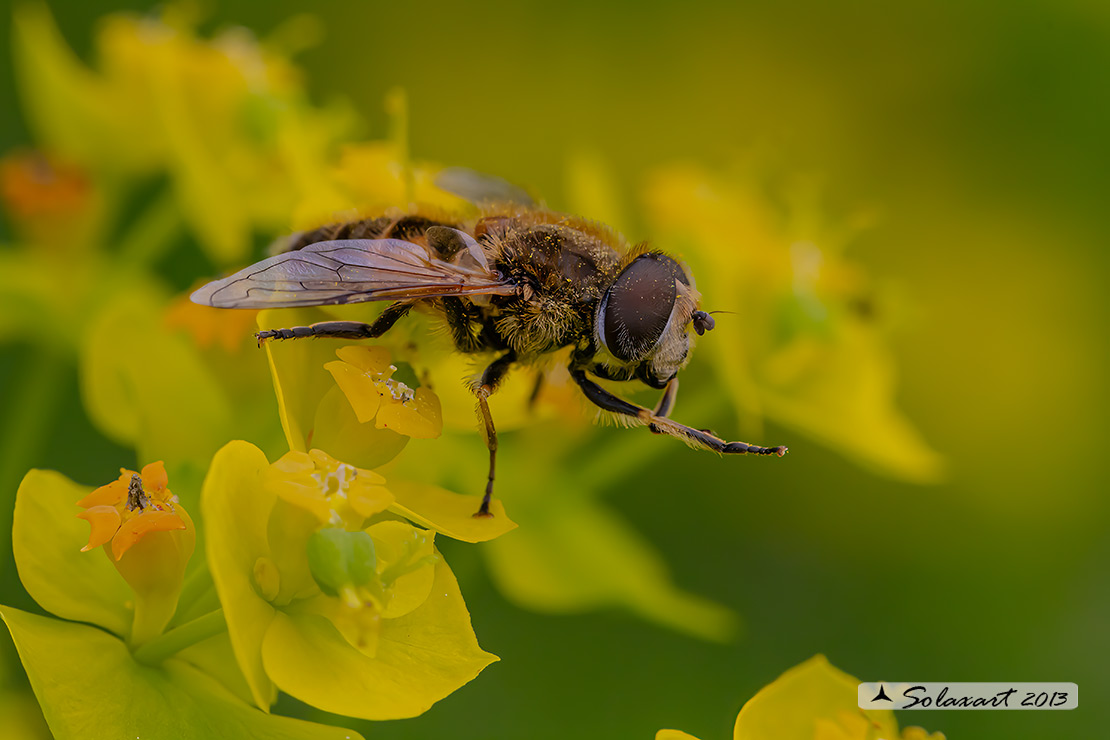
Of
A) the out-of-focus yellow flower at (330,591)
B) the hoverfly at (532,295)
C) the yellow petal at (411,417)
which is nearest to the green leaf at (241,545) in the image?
the out-of-focus yellow flower at (330,591)

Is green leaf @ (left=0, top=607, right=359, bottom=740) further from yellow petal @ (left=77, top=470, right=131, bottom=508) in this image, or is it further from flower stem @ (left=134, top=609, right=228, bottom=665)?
yellow petal @ (left=77, top=470, right=131, bottom=508)

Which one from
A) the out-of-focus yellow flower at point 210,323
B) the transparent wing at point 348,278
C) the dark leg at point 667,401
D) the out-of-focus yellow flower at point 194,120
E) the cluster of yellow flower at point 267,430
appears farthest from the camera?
the out-of-focus yellow flower at point 194,120

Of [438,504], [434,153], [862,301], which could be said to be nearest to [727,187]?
[862,301]

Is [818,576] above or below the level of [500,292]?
above

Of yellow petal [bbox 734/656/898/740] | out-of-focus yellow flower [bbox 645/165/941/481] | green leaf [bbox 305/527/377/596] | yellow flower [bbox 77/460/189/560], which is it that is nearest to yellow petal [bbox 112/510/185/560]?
yellow flower [bbox 77/460/189/560]

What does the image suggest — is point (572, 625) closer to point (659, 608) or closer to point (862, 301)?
point (659, 608)

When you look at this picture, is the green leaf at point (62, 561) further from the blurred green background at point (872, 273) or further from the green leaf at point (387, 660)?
the blurred green background at point (872, 273)
